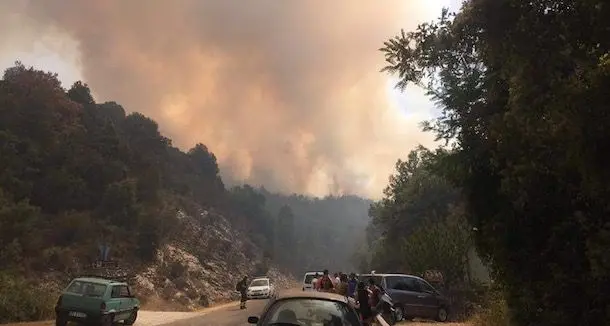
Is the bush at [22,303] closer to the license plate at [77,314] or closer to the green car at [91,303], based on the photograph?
the green car at [91,303]

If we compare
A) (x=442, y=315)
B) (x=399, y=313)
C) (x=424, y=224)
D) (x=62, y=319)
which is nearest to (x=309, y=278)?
(x=442, y=315)

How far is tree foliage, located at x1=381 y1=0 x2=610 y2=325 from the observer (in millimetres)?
6754

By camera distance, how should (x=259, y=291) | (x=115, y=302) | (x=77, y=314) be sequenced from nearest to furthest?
(x=77, y=314) < (x=115, y=302) < (x=259, y=291)

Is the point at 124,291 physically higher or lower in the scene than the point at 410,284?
lower

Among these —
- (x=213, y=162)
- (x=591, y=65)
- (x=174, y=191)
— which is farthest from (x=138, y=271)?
(x=213, y=162)

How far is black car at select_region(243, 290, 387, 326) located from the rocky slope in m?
35.9

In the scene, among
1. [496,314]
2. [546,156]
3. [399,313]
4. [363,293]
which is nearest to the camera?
[546,156]

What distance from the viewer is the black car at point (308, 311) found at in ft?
23.4

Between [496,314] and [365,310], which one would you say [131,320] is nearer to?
[365,310]

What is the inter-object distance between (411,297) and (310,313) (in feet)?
49.7

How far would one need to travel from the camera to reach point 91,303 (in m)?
15.4

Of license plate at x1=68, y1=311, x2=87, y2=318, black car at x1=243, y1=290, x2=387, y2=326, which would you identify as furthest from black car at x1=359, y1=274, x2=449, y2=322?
black car at x1=243, y1=290, x2=387, y2=326

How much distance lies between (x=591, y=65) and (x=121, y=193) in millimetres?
52332

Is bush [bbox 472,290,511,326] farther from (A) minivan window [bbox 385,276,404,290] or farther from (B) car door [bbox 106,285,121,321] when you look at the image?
(B) car door [bbox 106,285,121,321]
